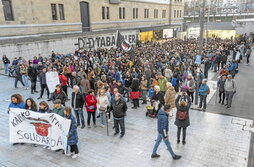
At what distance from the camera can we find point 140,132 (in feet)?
26.0

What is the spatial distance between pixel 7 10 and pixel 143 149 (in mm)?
19137

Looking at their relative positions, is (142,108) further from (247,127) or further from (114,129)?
(247,127)

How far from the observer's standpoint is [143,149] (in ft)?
22.5

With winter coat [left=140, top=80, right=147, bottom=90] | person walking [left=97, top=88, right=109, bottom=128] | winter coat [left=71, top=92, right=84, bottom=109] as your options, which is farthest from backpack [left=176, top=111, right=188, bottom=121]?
winter coat [left=140, top=80, right=147, bottom=90]

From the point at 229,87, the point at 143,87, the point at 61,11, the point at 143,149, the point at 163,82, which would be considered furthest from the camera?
the point at 61,11

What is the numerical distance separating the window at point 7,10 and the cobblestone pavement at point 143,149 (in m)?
14.2

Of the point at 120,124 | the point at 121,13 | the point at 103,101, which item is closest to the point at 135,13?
the point at 121,13

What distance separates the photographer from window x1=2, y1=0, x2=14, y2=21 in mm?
18719

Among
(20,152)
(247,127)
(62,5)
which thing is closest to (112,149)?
(20,152)

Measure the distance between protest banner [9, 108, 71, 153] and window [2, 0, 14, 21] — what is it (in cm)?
1604

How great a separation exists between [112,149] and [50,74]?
575 centimetres

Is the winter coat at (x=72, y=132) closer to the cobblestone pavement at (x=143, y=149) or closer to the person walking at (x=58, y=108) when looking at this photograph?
the person walking at (x=58, y=108)

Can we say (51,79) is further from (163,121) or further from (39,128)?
(163,121)

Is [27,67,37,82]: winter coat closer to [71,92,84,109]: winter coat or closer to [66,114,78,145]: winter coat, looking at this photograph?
[71,92,84,109]: winter coat
